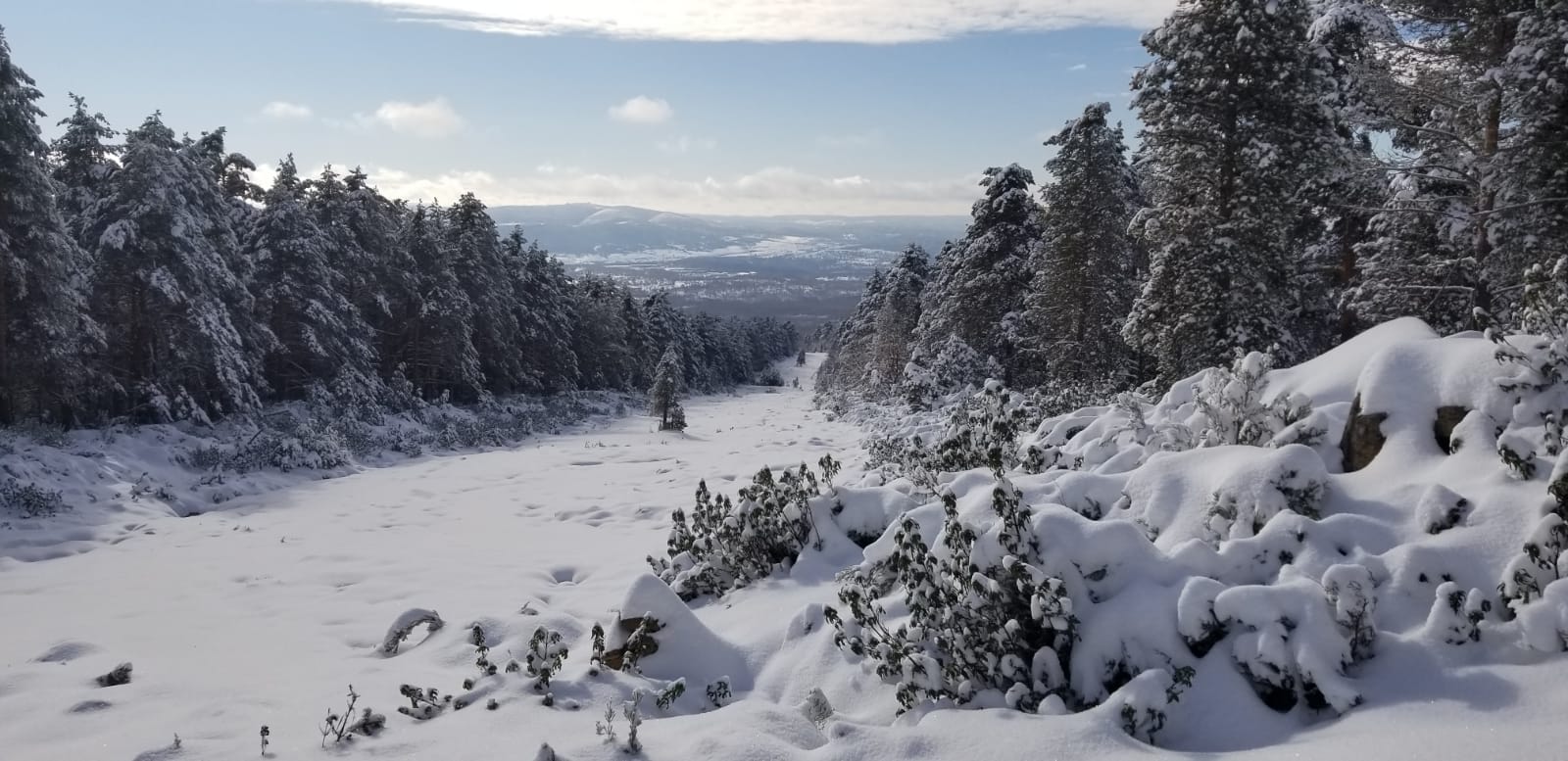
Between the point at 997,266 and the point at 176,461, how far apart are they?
2247cm

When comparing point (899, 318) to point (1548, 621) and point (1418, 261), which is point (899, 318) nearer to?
point (1418, 261)

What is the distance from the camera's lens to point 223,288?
20.5 m

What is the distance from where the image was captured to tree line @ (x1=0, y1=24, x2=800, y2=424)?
15.7m

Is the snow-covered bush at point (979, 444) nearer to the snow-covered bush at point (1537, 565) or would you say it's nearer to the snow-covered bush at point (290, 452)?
the snow-covered bush at point (1537, 565)

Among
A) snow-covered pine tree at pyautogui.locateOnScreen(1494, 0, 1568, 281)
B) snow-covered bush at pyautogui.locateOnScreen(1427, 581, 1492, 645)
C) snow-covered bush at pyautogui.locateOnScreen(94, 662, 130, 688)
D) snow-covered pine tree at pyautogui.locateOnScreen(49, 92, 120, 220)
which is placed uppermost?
snow-covered pine tree at pyautogui.locateOnScreen(49, 92, 120, 220)

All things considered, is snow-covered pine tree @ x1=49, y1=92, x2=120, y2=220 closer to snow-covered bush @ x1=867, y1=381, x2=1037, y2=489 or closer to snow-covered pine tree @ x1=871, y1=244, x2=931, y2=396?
snow-covered bush @ x1=867, y1=381, x2=1037, y2=489

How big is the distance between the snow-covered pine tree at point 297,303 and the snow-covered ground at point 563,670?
53.0ft

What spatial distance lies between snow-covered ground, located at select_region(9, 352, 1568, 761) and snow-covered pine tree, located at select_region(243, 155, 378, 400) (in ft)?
53.0

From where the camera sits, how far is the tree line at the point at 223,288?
617 inches

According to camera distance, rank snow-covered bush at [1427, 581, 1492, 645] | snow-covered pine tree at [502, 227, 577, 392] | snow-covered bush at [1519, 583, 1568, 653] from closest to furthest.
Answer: snow-covered bush at [1519, 583, 1568, 653]
snow-covered bush at [1427, 581, 1492, 645]
snow-covered pine tree at [502, 227, 577, 392]

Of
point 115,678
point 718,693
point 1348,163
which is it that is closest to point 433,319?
point 115,678

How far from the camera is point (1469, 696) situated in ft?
10.4

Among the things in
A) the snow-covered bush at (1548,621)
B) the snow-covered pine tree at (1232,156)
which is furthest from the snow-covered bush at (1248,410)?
the snow-covered pine tree at (1232,156)

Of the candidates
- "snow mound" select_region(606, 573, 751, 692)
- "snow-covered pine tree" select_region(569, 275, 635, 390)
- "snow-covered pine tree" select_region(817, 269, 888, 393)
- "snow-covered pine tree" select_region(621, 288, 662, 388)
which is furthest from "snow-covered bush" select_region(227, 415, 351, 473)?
"snow-covered pine tree" select_region(621, 288, 662, 388)
